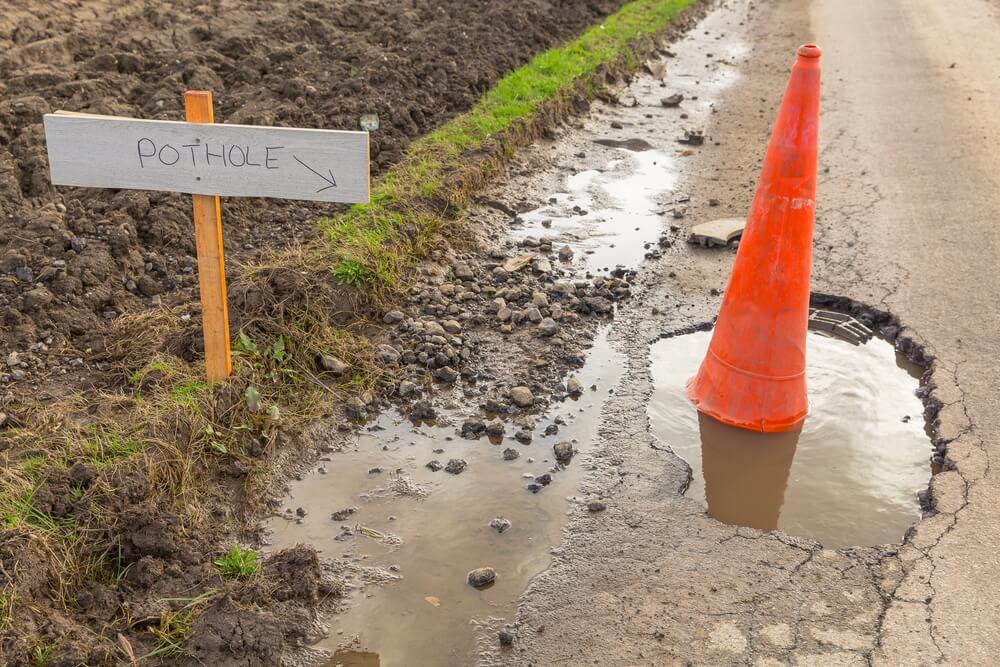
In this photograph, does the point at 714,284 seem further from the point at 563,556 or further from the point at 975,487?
the point at 563,556

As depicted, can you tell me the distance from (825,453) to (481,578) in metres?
1.78

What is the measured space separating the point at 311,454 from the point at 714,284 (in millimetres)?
2811

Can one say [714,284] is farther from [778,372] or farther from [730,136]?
[730,136]

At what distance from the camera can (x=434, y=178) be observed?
621 cm

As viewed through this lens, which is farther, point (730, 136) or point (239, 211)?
point (730, 136)

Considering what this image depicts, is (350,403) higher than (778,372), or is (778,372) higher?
(778,372)

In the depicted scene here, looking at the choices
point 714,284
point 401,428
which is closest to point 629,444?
point 401,428

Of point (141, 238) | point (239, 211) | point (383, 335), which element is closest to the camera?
point (383, 335)

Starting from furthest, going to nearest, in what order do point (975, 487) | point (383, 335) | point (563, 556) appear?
1. point (383, 335)
2. point (975, 487)
3. point (563, 556)

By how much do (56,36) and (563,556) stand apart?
742 cm

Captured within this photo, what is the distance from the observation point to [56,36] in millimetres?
8141

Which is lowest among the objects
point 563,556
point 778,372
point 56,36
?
point 563,556

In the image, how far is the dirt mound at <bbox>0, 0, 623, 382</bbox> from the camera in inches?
183

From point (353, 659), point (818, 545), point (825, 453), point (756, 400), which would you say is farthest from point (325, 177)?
point (825, 453)
